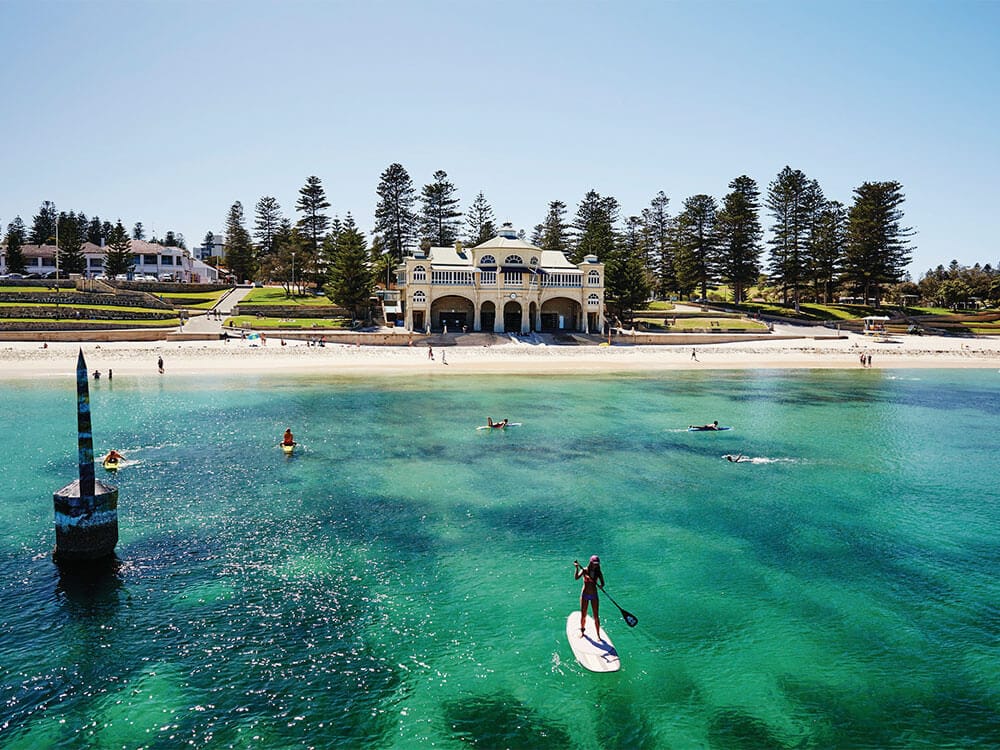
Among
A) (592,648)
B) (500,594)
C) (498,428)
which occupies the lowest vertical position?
(592,648)

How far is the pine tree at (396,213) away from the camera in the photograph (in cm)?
9538

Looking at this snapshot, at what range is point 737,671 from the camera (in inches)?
476

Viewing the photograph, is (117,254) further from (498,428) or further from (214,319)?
(498,428)

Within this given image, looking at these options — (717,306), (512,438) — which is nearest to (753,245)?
(717,306)

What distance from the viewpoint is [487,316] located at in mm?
75375

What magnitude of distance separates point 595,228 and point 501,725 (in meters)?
87.8

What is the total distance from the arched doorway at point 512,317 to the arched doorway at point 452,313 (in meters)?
3.89

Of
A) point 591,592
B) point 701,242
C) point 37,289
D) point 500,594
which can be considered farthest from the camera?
point 701,242

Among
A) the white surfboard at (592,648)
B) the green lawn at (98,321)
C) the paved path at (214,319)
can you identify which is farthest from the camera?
the paved path at (214,319)

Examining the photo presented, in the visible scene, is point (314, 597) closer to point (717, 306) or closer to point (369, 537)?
point (369, 537)

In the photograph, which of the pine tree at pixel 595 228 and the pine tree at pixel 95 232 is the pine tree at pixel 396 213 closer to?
the pine tree at pixel 595 228

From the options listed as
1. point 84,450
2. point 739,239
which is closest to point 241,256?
point 739,239

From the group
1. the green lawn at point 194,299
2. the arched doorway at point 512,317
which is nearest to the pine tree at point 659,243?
the arched doorway at point 512,317

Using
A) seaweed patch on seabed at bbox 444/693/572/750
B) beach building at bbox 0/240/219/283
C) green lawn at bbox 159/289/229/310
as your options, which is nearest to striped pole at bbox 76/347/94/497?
seaweed patch on seabed at bbox 444/693/572/750
